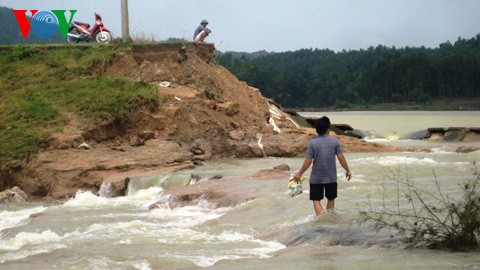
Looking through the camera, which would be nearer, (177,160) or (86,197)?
(86,197)

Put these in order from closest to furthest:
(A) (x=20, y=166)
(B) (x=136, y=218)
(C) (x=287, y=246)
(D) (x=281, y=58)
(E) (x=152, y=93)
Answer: (C) (x=287, y=246) < (B) (x=136, y=218) < (A) (x=20, y=166) < (E) (x=152, y=93) < (D) (x=281, y=58)

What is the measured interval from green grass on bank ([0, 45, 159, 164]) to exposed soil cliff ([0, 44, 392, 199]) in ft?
1.14

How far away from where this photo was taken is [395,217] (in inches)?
438

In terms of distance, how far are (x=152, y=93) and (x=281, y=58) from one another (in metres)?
141

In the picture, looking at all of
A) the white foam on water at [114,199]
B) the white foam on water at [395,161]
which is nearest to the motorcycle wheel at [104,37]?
the white foam on water at [114,199]

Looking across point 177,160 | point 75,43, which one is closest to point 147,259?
point 177,160

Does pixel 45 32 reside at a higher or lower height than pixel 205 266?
higher

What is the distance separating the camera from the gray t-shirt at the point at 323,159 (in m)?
11.0

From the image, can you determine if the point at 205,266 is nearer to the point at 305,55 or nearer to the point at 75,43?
the point at 75,43

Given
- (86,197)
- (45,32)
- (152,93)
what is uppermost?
(45,32)

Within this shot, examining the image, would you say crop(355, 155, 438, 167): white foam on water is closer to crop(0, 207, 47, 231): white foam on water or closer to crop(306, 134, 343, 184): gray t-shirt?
crop(0, 207, 47, 231): white foam on water

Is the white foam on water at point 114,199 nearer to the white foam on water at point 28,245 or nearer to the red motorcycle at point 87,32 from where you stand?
the white foam on water at point 28,245

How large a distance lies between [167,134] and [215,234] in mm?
10590

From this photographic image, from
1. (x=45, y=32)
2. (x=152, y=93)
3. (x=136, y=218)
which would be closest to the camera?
(x=136, y=218)
